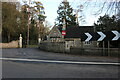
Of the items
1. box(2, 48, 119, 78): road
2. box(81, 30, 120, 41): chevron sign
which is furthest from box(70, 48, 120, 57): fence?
box(2, 48, 119, 78): road

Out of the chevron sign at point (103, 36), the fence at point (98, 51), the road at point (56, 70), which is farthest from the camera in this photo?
the chevron sign at point (103, 36)

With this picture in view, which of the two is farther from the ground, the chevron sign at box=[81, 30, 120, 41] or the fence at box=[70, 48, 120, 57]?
the chevron sign at box=[81, 30, 120, 41]

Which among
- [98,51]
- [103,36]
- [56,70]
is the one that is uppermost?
[103,36]

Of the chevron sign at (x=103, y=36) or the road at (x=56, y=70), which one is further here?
the chevron sign at (x=103, y=36)

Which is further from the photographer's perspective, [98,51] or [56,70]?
[98,51]

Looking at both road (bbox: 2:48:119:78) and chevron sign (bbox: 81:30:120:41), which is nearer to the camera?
road (bbox: 2:48:119:78)

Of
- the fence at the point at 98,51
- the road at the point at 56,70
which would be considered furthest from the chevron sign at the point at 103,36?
the road at the point at 56,70

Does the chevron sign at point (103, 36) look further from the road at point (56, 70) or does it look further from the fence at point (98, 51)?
the road at point (56, 70)

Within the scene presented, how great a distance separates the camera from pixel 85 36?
18.2 meters

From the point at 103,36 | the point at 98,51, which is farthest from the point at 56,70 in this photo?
the point at 103,36

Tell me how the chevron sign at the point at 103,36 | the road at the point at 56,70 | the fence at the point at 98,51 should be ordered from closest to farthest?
the road at the point at 56,70 → the fence at the point at 98,51 → the chevron sign at the point at 103,36

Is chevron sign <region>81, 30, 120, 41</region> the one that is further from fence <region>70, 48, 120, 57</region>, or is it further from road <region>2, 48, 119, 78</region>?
road <region>2, 48, 119, 78</region>

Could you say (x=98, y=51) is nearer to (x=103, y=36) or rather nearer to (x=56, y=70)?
(x=103, y=36)

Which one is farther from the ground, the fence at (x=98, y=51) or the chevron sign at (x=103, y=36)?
the chevron sign at (x=103, y=36)
